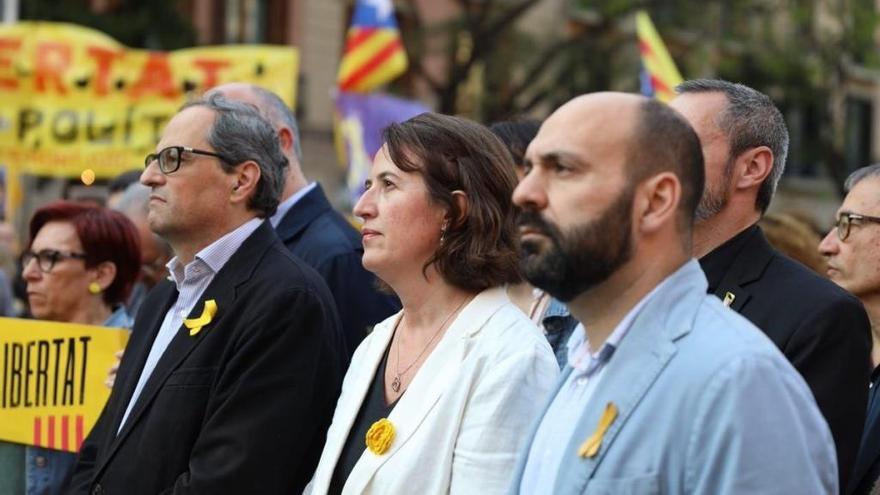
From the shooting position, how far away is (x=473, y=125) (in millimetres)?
4137

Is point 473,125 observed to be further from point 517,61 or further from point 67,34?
point 517,61

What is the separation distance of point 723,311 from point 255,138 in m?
2.28

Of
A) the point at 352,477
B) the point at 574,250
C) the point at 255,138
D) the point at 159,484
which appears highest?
the point at 574,250

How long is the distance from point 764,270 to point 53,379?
3027 millimetres

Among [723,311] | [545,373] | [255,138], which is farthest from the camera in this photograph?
[255,138]

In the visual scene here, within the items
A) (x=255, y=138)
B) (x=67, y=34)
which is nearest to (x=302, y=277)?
(x=255, y=138)

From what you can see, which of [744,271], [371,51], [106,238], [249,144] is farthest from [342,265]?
[371,51]

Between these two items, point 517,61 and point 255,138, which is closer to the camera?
point 255,138

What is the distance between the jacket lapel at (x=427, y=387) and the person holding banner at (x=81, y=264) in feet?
7.73

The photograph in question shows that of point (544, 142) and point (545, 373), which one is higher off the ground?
point (544, 142)

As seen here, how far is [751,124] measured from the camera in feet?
13.4

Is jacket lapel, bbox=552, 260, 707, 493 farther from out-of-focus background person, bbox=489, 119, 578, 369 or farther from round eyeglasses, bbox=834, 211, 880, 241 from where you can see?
round eyeglasses, bbox=834, 211, 880, 241

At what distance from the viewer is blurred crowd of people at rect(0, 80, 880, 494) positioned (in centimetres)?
271

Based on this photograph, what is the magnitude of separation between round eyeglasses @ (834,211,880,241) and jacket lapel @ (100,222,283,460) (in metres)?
1.89
